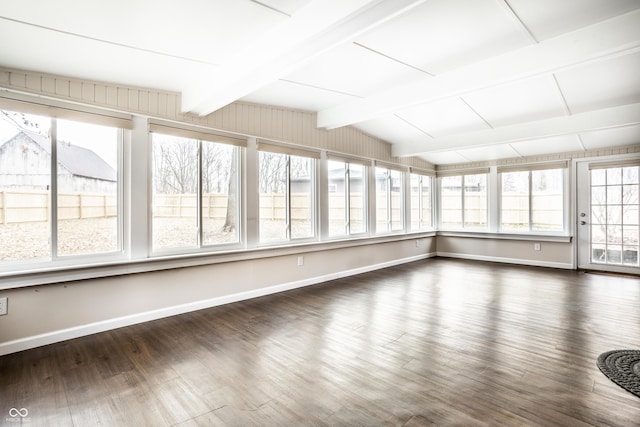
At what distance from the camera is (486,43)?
2.86 metres

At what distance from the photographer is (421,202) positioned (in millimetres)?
7547

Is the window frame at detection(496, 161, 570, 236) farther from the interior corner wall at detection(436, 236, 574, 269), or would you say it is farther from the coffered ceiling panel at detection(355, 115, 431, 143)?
the coffered ceiling panel at detection(355, 115, 431, 143)

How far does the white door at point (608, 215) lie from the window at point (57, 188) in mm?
7555

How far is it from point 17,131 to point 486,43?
4210 mm

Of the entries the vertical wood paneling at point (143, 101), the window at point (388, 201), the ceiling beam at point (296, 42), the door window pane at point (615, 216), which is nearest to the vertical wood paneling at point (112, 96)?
the vertical wood paneling at point (143, 101)

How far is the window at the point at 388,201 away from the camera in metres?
6.29

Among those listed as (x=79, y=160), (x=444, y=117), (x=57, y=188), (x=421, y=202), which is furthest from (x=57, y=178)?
(x=421, y=202)

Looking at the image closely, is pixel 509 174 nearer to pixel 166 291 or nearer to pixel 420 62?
pixel 420 62

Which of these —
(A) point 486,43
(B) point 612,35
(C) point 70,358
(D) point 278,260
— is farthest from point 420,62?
(C) point 70,358

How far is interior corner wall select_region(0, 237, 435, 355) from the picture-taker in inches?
107

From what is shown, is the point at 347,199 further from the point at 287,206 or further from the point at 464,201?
the point at 464,201

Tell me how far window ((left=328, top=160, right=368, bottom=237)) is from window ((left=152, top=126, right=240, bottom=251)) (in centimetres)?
181

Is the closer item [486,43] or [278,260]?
[486,43]

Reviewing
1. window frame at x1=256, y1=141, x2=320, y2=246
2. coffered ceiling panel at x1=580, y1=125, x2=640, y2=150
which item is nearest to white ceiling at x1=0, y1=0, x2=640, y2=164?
window frame at x1=256, y1=141, x2=320, y2=246
